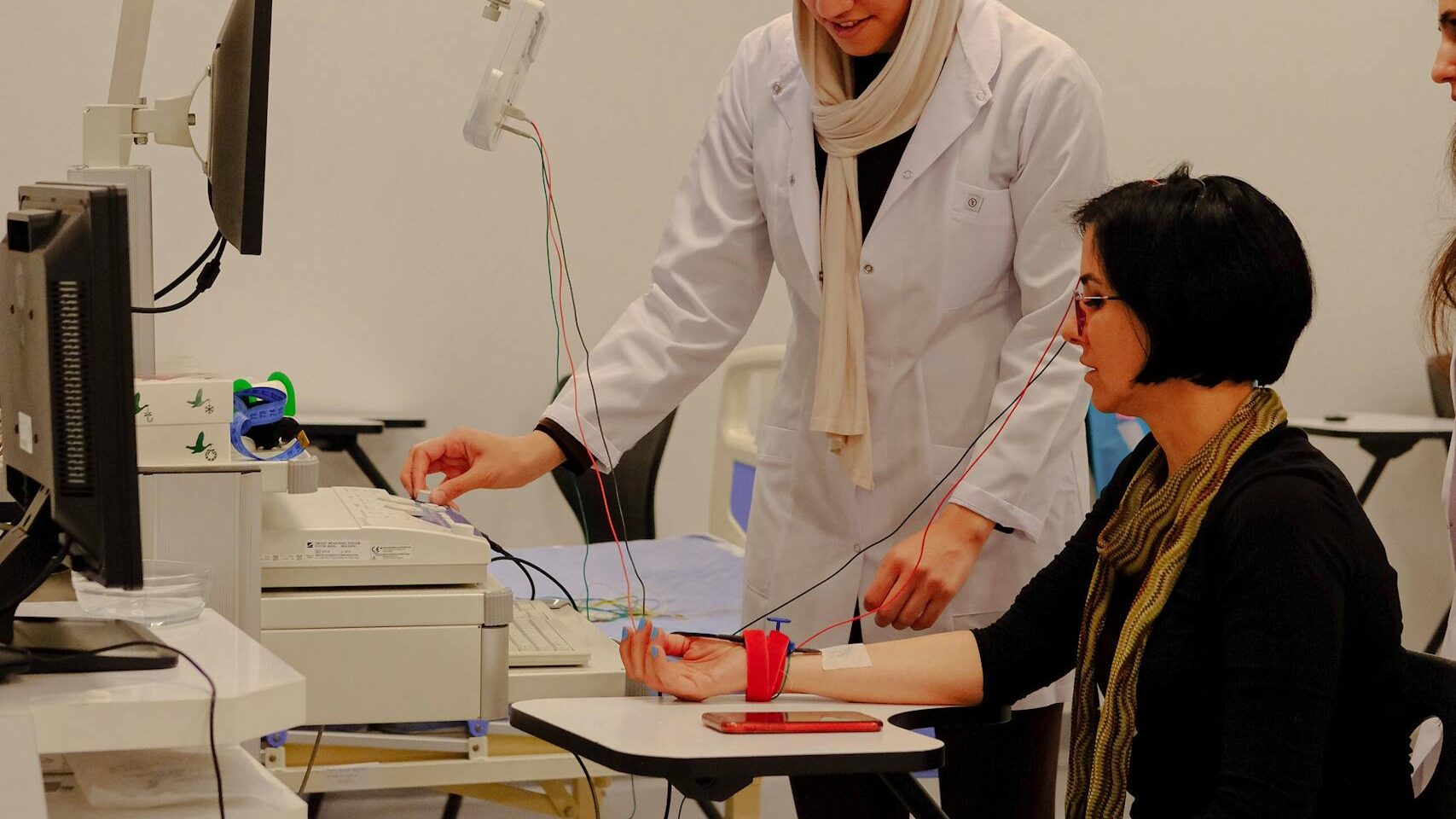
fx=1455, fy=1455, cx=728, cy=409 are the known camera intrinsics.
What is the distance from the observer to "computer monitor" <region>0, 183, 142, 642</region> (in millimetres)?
964

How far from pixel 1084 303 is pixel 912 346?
33 cm

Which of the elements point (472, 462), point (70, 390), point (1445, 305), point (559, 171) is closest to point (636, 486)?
point (559, 171)

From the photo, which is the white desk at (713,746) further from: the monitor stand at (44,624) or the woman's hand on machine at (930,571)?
the monitor stand at (44,624)

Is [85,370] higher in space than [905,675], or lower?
higher

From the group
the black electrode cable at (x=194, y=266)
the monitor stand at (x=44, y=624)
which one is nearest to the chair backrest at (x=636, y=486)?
the black electrode cable at (x=194, y=266)

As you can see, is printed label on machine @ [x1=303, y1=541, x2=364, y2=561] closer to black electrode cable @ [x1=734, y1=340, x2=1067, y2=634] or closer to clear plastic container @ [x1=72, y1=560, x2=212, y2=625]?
clear plastic container @ [x1=72, y1=560, x2=212, y2=625]

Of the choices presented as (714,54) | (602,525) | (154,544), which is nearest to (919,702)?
(154,544)

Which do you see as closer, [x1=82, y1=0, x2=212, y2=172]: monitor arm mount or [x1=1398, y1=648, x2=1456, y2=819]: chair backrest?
[x1=1398, y1=648, x2=1456, y2=819]: chair backrest

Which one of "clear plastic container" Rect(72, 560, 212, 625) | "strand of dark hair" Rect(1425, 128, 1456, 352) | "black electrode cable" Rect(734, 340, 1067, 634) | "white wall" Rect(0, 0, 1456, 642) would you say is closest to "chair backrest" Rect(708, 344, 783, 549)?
"white wall" Rect(0, 0, 1456, 642)

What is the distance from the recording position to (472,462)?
67.9 inches

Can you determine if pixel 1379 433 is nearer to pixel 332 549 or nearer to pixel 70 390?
pixel 332 549

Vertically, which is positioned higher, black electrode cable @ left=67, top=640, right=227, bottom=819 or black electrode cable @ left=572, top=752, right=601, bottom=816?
black electrode cable @ left=67, top=640, right=227, bottom=819

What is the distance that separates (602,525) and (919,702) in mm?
2590

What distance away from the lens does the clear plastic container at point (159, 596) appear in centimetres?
123
